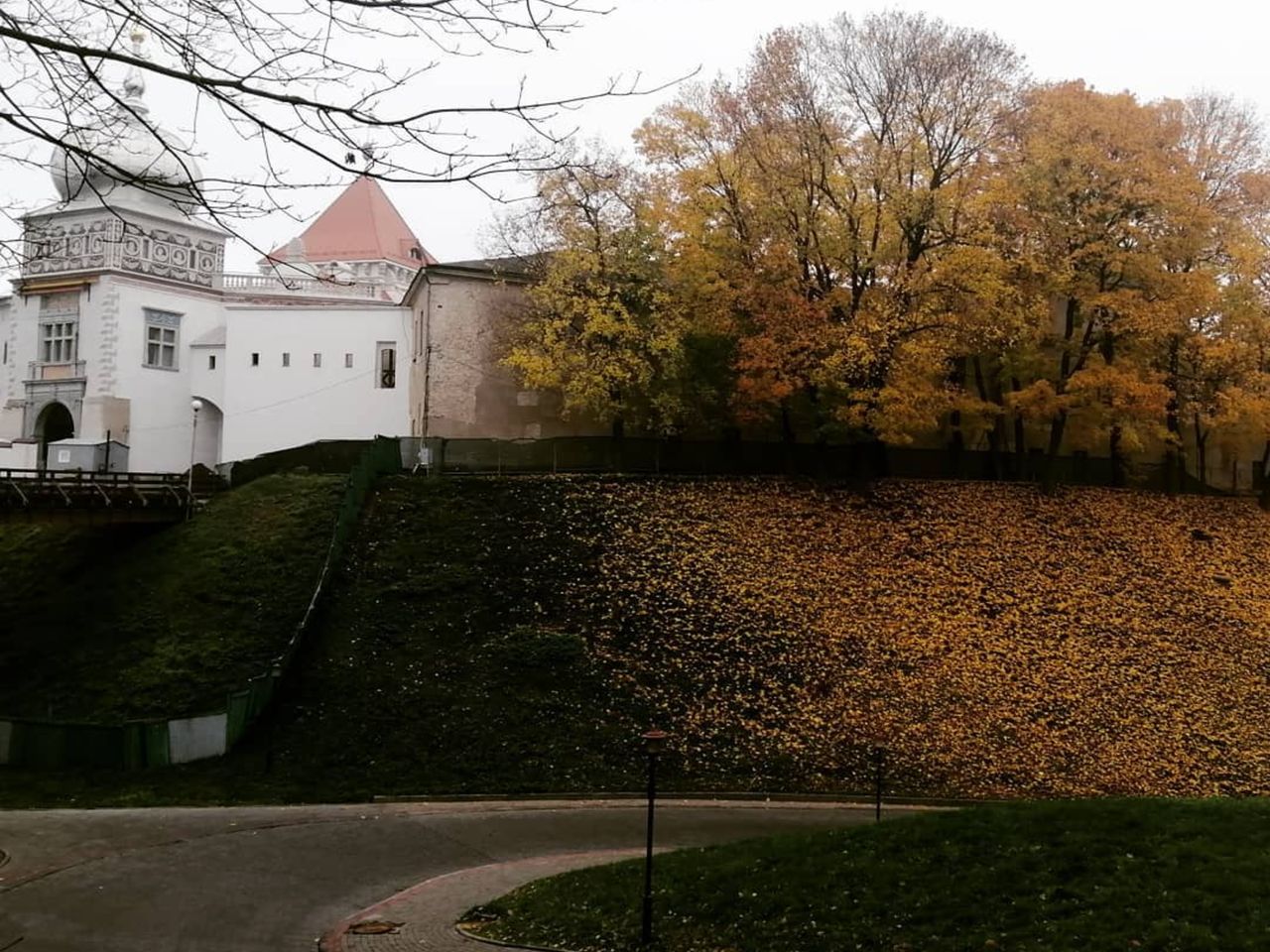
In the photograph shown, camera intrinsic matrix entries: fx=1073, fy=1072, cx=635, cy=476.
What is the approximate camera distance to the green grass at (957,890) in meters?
10.2

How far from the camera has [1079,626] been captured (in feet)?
95.9

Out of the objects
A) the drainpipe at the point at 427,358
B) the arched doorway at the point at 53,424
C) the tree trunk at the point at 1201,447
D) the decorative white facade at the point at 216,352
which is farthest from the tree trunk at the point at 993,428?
the arched doorway at the point at 53,424

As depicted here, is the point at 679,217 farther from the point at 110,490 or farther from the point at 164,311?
the point at 164,311

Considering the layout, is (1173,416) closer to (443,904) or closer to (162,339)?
(443,904)

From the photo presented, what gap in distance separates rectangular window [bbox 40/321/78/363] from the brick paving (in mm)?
45291

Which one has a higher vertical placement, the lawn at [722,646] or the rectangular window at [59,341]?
the rectangular window at [59,341]

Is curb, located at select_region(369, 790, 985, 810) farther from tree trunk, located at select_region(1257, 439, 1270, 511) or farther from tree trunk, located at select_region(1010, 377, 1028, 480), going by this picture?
tree trunk, located at select_region(1257, 439, 1270, 511)

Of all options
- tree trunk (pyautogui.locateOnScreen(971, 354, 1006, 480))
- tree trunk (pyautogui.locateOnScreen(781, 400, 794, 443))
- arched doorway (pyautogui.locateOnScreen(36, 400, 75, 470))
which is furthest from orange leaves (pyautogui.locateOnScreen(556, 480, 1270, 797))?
arched doorway (pyautogui.locateOnScreen(36, 400, 75, 470))

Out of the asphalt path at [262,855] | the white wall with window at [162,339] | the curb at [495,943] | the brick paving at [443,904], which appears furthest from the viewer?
the white wall with window at [162,339]

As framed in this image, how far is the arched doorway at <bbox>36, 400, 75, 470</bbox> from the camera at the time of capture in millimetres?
52878

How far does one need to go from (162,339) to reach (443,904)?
1782 inches

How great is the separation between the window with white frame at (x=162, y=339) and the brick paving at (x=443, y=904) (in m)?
43.2

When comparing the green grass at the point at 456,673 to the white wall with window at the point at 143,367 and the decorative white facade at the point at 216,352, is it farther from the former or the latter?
the white wall with window at the point at 143,367

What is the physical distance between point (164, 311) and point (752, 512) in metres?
34.5
